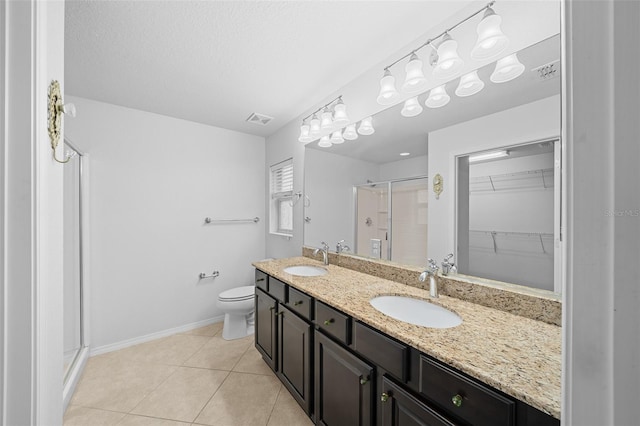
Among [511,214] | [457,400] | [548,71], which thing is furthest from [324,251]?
[548,71]

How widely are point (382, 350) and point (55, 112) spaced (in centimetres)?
129

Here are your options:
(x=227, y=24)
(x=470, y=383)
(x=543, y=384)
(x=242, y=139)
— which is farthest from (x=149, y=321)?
(x=543, y=384)

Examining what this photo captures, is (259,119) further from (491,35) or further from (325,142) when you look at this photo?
(491,35)

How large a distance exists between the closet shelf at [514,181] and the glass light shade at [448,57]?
56 centimetres

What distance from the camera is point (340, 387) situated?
122cm

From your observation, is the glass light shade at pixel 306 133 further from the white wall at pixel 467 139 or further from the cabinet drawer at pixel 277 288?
the cabinet drawer at pixel 277 288

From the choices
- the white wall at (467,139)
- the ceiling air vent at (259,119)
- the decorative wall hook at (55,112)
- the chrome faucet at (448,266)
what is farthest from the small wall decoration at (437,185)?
the ceiling air vent at (259,119)

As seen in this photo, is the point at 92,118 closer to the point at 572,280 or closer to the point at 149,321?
the point at 149,321

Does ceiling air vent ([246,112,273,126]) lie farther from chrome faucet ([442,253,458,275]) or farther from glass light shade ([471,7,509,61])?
chrome faucet ([442,253,458,275])

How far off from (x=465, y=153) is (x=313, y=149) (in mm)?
1391

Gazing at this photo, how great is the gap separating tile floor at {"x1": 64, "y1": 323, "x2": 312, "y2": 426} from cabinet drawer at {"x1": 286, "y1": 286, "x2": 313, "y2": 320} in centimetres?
66

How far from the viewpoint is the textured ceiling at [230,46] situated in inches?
49.9

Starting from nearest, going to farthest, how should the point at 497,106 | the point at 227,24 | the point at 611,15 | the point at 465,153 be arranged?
the point at 611,15, the point at 497,106, the point at 465,153, the point at 227,24

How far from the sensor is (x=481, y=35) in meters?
1.09
